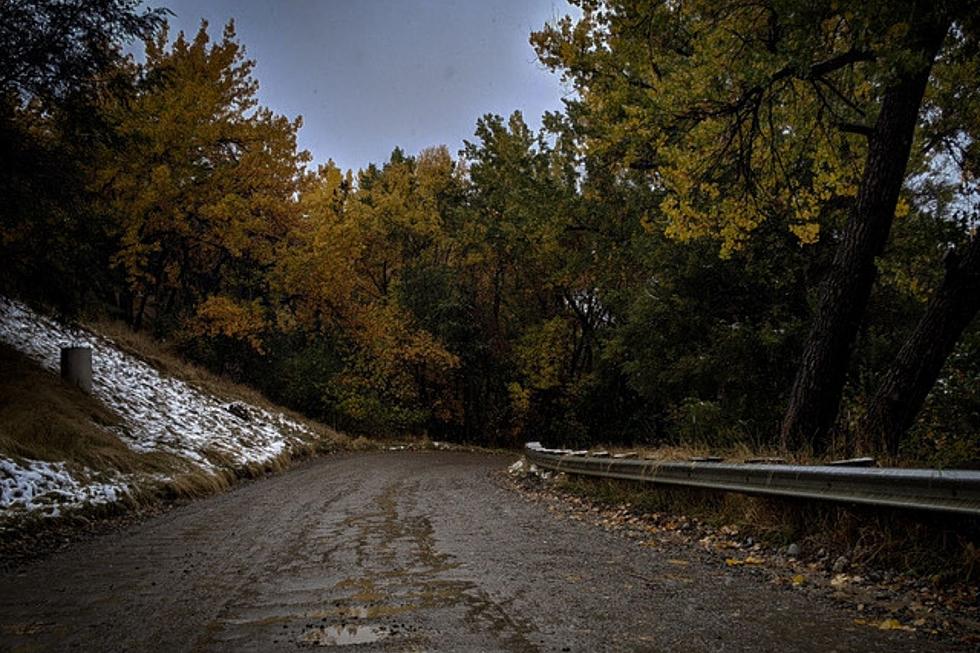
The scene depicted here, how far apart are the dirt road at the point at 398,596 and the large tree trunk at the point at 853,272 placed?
10.1 feet

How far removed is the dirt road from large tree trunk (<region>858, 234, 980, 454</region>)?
296 centimetres

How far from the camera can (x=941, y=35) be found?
6453 mm

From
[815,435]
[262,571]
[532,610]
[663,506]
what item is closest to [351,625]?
[532,610]

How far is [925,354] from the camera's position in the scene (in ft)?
21.2

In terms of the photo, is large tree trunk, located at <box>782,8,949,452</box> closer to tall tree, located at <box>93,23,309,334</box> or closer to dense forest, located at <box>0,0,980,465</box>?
dense forest, located at <box>0,0,980,465</box>

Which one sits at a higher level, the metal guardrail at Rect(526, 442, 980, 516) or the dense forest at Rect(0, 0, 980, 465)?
the dense forest at Rect(0, 0, 980, 465)

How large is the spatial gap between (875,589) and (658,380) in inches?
428

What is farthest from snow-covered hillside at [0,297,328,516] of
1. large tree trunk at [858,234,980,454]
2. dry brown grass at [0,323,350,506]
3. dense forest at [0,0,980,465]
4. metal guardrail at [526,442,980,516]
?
large tree trunk at [858,234,980,454]

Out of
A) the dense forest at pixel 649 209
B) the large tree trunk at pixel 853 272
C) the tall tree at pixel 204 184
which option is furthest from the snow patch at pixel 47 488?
the tall tree at pixel 204 184

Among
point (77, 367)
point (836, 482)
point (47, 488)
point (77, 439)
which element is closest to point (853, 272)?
point (836, 482)

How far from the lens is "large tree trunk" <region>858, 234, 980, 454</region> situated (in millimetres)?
6309

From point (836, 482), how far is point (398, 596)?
10.3 ft

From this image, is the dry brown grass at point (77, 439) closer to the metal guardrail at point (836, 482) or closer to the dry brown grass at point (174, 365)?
the dry brown grass at point (174, 365)

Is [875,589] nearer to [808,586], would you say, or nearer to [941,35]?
[808,586]
